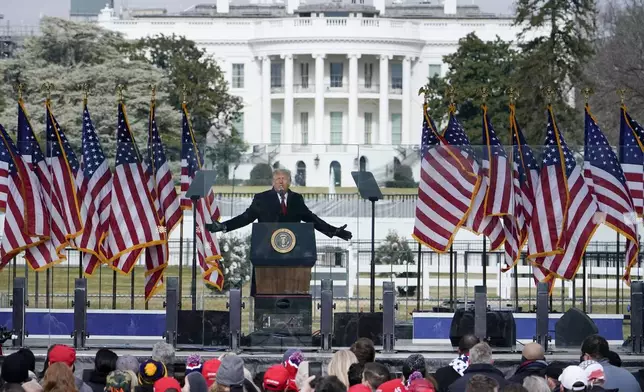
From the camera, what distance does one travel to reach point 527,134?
57125 millimetres

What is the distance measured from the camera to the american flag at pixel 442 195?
2650 cm

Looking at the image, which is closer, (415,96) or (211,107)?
(211,107)

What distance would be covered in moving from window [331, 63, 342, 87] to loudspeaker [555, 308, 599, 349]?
9577 centimetres

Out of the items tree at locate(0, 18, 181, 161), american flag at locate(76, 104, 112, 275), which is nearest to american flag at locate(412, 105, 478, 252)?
american flag at locate(76, 104, 112, 275)

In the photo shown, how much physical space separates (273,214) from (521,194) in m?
3.58

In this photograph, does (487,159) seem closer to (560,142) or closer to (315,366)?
(560,142)

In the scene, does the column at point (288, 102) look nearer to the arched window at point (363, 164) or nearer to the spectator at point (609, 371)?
the arched window at point (363, 164)

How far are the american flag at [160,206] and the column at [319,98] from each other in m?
89.8

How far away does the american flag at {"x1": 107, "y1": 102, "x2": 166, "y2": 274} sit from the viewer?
26578 mm

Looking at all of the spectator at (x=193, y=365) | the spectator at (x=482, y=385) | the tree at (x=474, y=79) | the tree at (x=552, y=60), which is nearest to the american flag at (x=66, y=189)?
the spectator at (x=193, y=365)

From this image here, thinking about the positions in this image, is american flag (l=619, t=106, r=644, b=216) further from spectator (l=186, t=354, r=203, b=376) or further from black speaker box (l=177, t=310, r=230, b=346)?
spectator (l=186, t=354, r=203, b=376)

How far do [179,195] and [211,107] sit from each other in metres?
59.5

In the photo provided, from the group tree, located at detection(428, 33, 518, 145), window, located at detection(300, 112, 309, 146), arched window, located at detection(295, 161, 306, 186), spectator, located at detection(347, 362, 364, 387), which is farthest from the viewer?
window, located at detection(300, 112, 309, 146)

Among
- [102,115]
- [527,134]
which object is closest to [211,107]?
[102,115]
